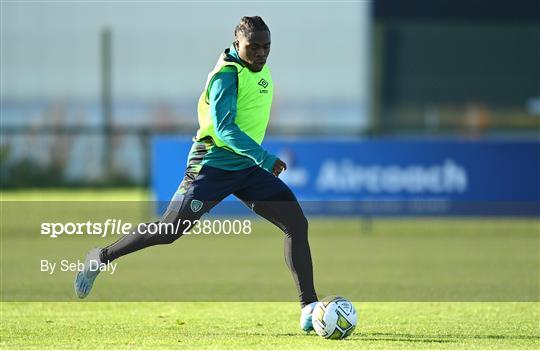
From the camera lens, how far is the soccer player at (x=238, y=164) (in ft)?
28.8

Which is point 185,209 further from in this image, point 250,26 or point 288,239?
point 250,26

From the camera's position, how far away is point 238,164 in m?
9.12

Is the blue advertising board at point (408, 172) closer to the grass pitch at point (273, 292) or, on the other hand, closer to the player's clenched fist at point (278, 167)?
the grass pitch at point (273, 292)

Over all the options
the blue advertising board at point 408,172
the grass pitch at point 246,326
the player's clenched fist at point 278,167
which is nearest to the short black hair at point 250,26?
the player's clenched fist at point 278,167

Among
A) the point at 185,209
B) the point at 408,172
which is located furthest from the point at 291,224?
the point at 408,172

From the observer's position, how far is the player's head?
885 cm

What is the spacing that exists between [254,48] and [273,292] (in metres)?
4.24

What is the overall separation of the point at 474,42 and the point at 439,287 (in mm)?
19360

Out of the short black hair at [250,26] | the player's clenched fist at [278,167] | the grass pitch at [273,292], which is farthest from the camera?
the grass pitch at [273,292]

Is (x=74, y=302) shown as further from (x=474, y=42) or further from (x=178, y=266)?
(x=474, y=42)

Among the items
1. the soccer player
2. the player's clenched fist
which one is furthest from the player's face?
the player's clenched fist

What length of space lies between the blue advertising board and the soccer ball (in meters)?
11.2

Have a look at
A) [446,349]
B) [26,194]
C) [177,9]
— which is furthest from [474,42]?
[446,349]

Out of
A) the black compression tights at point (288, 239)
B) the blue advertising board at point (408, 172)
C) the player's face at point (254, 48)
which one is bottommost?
the blue advertising board at point (408, 172)
